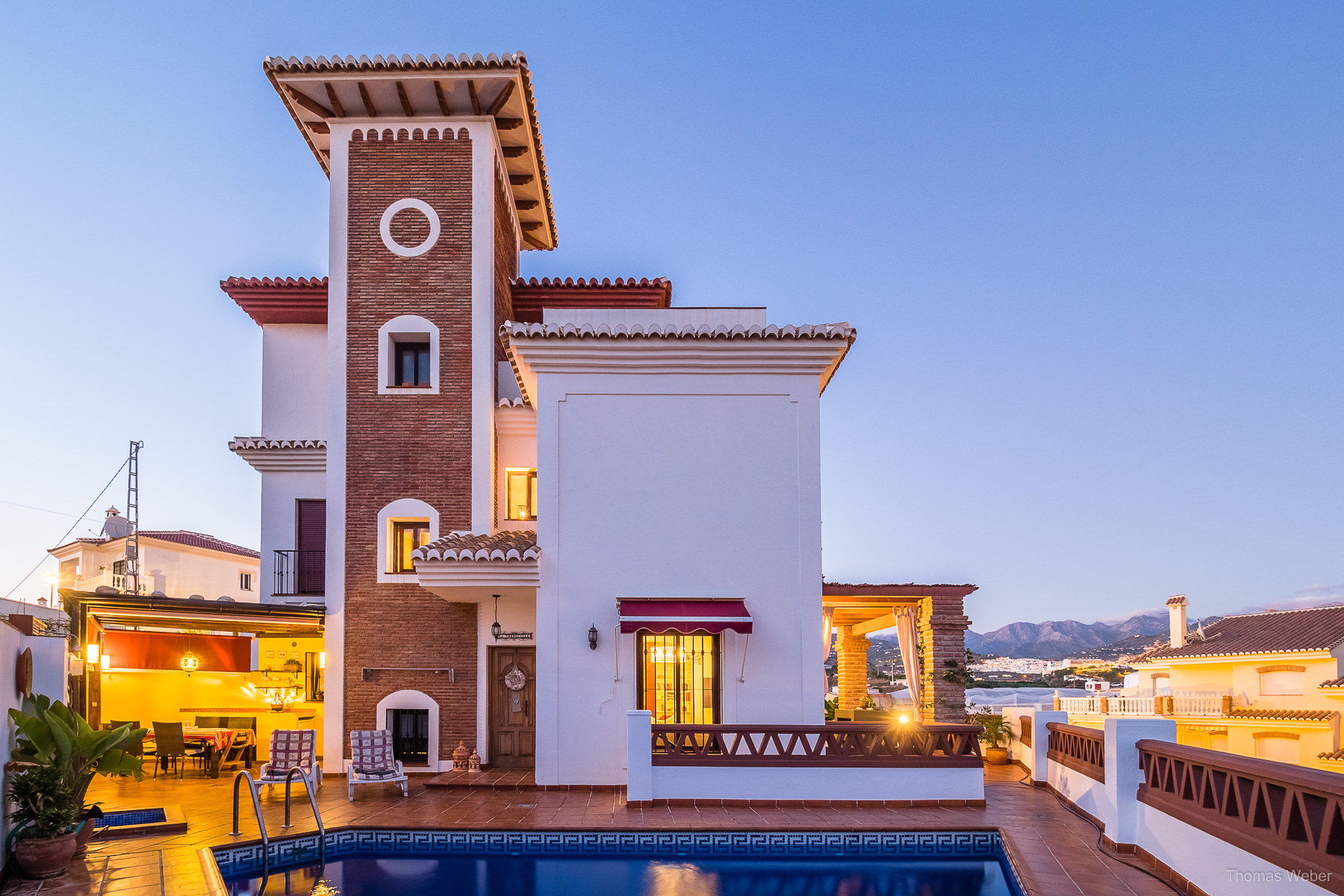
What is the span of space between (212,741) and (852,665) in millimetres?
18185

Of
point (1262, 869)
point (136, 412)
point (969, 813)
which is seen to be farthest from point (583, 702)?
point (136, 412)

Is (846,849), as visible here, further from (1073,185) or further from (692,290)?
(692,290)

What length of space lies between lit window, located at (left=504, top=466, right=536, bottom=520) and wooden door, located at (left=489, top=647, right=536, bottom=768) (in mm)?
2880

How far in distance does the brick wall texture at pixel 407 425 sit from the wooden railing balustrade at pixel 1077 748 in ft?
33.1

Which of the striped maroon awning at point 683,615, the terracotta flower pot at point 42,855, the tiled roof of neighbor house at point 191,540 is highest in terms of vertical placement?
the tiled roof of neighbor house at point 191,540

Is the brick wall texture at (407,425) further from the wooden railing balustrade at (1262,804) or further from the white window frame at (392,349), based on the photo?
the wooden railing balustrade at (1262,804)

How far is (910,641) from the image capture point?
21.0 metres

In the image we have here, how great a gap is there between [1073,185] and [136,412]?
123 ft

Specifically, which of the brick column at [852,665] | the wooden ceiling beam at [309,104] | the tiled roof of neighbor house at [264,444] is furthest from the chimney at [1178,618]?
the wooden ceiling beam at [309,104]

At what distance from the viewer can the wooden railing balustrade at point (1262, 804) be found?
5.73 metres

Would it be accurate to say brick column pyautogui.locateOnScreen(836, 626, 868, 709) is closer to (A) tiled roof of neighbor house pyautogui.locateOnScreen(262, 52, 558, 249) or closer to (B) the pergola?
(B) the pergola

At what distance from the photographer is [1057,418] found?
3828cm

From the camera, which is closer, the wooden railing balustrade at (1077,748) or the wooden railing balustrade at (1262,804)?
the wooden railing balustrade at (1262,804)

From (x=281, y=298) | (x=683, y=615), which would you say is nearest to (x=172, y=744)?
(x=281, y=298)
